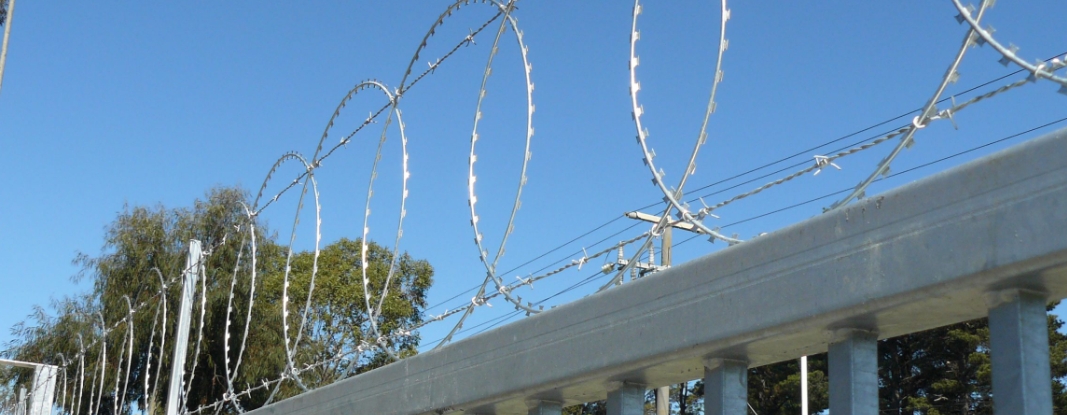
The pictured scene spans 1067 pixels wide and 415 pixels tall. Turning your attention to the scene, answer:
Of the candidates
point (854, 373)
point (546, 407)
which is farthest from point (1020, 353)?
point (546, 407)

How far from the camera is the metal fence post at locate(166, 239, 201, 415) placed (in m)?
8.78

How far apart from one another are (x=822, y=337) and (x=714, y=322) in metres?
0.34

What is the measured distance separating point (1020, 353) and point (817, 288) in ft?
1.93

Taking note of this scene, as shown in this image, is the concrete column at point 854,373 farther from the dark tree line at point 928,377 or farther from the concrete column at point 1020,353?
the dark tree line at point 928,377

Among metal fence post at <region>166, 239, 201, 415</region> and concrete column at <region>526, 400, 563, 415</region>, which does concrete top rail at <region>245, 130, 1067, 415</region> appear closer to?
concrete column at <region>526, 400, 563, 415</region>

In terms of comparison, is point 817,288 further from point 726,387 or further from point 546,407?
point 546,407

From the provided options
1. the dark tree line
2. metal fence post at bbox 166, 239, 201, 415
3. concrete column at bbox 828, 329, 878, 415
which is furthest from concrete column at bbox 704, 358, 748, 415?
the dark tree line

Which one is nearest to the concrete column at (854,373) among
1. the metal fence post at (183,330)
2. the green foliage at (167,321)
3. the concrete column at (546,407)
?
the concrete column at (546,407)

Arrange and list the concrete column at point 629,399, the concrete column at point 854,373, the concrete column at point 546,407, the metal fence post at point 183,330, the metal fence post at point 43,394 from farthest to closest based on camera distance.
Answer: the metal fence post at point 43,394
the metal fence post at point 183,330
the concrete column at point 546,407
the concrete column at point 629,399
the concrete column at point 854,373

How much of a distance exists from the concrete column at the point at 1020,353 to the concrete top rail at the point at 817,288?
5cm

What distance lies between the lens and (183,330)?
918 centimetres

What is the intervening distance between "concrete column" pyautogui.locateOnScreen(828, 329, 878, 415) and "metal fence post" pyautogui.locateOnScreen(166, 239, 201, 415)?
6.59m

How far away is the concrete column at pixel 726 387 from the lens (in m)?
3.60

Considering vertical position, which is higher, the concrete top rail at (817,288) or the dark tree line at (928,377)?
the dark tree line at (928,377)
